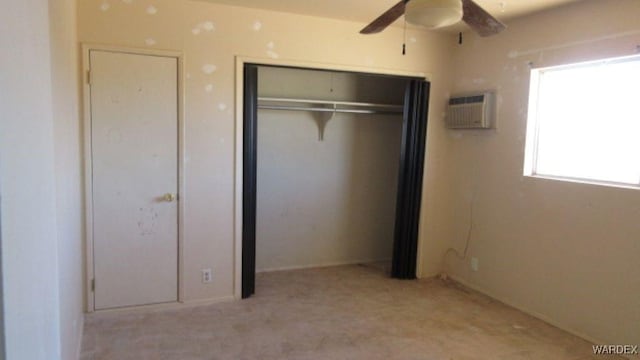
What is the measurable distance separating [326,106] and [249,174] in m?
1.29

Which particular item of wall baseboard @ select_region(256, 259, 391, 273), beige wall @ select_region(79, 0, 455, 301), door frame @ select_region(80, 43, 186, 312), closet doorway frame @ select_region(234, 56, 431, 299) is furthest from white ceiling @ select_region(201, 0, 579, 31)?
wall baseboard @ select_region(256, 259, 391, 273)

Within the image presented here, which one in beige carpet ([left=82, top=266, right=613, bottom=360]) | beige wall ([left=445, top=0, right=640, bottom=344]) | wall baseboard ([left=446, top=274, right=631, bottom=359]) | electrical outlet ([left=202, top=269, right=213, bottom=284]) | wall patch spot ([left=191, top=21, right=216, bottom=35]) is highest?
wall patch spot ([left=191, top=21, right=216, bottom=35])

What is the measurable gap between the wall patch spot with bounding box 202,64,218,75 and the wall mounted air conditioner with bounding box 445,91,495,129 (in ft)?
7.25

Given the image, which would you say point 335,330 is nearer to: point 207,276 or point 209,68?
point 207,276

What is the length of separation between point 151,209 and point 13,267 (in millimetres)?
2562

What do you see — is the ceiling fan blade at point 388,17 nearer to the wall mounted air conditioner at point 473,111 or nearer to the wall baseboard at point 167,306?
the wall mounted air conditioner at point 473,111

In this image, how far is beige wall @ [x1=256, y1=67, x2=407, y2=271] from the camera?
4.50 meters

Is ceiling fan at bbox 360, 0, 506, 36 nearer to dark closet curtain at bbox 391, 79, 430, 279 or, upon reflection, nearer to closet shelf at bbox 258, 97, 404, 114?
dark closet curtain at bbox 391, 79, 430, 279

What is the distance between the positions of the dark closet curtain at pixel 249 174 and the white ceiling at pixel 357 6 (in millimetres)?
502

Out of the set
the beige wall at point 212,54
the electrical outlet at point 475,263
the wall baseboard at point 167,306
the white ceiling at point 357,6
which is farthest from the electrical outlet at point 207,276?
the electrical outlet at point 475,263

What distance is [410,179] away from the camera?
14.0ft

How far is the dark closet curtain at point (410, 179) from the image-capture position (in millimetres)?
4207

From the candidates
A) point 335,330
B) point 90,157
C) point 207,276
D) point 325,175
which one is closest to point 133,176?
point 90,157

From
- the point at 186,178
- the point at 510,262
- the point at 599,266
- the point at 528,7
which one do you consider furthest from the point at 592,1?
the point at 186,178
